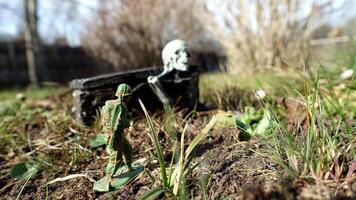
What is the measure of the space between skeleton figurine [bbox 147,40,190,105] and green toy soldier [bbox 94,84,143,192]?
0.64 meters

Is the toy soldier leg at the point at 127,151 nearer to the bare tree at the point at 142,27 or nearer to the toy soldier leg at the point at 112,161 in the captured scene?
the toy soldier leg at the point at 112,161

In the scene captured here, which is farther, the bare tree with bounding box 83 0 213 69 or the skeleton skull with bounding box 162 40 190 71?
the bare tree with bounding box 83 0 213 69

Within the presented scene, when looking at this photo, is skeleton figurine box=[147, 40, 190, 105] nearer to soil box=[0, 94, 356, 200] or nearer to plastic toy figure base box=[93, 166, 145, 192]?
soil box=[0, 94, 356, 200]

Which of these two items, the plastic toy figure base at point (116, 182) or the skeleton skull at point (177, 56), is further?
the skeleton skull at point (177, 56)

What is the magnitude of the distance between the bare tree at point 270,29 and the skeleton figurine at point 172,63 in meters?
2.83

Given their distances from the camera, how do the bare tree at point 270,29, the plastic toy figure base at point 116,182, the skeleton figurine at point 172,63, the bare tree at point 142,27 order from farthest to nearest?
the bare tree at point 142,27, the bare tree at point 270,29, the skeleton figurine at point 172,63, the plastic toy figure base at point 116,182

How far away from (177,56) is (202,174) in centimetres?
86

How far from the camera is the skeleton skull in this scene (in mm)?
1792

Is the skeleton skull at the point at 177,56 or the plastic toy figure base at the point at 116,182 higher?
the skeleton skull at the point at 177,56

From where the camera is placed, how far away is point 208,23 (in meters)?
5.23

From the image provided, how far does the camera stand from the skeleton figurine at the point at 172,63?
175 centimetres

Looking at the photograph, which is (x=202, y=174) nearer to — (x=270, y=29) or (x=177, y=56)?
(x=177, y=56)

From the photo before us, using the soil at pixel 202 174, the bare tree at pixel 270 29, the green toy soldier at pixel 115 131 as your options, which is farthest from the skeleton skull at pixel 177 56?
the bare tree at pixel 270 29

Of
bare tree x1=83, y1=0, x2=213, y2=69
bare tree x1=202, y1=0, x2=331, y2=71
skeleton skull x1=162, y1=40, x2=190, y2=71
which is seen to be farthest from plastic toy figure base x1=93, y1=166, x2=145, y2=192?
bare tree x1=83, y1=0, x2=213, y2=69
